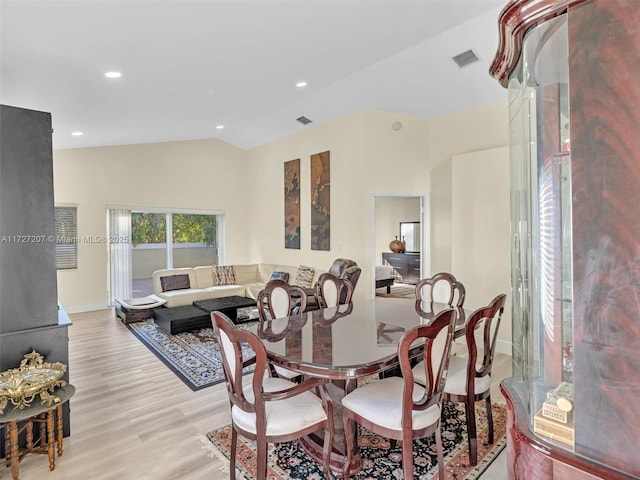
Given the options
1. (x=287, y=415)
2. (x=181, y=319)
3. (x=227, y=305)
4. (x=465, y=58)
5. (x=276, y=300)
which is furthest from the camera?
(x=227, y=305)

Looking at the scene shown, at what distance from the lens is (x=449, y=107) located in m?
5.35

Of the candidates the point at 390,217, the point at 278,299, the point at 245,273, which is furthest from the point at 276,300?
the point at 390,217

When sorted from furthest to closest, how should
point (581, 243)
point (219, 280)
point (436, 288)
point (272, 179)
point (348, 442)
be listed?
point (272, 179) → point (219, 280) → point (436, 288) → point (348, 442) → point (581, 243)

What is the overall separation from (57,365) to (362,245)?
439 centimetres

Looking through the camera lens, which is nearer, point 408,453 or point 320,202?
point 408,453

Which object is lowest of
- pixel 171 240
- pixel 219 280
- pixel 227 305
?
pixel 227 305

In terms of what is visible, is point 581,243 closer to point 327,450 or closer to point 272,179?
point 327,450

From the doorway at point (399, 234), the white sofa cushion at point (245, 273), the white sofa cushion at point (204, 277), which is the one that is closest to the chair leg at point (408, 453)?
the white sofa cushion at point (204, 277)

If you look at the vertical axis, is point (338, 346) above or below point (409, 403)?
above

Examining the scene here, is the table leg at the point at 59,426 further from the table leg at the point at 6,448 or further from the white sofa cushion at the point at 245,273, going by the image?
the white sofa cushion at the point at 245,273

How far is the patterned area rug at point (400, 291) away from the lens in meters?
7.97

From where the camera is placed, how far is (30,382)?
6.99 ft

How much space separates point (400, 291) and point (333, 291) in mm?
5314

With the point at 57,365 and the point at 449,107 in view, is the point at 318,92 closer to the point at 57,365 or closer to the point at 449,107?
the point at 449,107
